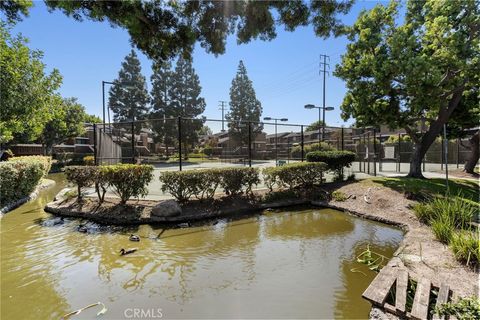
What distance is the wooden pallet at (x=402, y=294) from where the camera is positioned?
2688 mm

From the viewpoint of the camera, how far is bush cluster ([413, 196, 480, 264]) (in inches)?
141

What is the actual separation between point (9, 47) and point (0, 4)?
1974 millimetres

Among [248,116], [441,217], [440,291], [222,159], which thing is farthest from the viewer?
[248,116]

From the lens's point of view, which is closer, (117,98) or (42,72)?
(42,72)

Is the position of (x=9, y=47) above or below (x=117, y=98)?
below

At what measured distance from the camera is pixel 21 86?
23.4 ft

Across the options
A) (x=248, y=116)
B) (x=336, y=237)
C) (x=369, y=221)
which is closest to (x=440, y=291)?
(x=336, y=237)

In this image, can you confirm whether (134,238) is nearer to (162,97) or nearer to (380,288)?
(380,288)

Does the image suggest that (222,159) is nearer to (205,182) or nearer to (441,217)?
(205,182)

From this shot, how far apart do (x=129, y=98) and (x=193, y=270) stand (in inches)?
1306

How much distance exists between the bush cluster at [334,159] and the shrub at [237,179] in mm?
3256

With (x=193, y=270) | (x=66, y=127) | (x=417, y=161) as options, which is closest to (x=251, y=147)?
(x=417, y=161)

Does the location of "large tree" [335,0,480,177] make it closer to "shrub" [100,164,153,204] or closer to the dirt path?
the dirt path

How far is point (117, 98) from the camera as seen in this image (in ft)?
108
